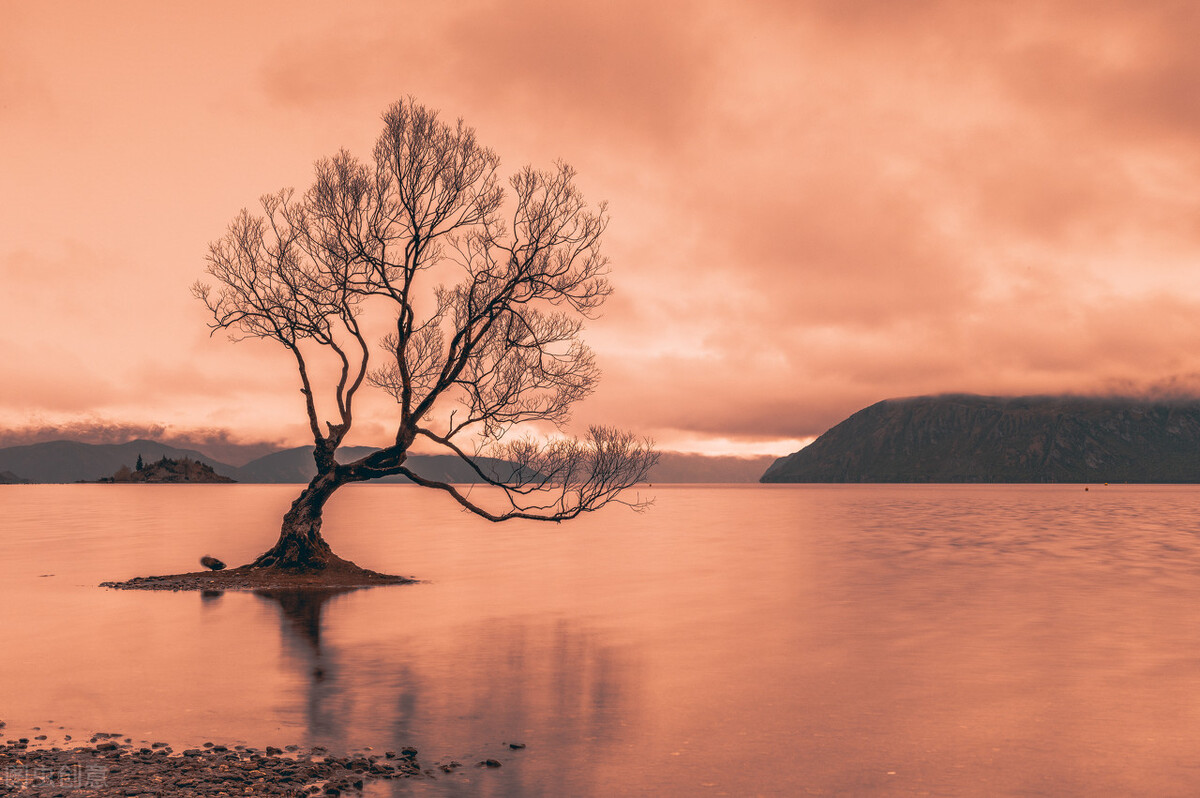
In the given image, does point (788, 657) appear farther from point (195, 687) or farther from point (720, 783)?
point (195, 687)

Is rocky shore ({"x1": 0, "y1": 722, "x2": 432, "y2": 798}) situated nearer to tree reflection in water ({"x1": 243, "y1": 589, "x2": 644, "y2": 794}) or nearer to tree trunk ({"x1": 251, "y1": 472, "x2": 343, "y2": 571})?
tree reflection in water ({"x1": 243, "y1": 589, "x2": 644, "y2": 794})

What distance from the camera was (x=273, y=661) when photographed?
2464 cm

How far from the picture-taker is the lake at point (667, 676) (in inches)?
606

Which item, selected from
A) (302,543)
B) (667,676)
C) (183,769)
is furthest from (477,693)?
(302,543)

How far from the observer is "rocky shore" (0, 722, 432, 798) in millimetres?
12734

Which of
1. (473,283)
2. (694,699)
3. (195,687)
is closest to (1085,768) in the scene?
(694,699)

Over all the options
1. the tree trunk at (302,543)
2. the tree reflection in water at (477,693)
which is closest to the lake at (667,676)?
the tree reflection in water at (477,693)

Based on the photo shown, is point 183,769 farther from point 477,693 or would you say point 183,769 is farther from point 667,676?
point 667,676

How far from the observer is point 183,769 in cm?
1379

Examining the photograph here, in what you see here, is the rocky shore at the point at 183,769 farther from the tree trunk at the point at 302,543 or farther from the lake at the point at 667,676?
the tree trunk at the point at 302,543

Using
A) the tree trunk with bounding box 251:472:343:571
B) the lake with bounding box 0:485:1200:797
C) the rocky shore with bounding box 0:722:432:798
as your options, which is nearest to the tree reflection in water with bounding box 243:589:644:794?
the lake with bounding box 0:485:1200:797

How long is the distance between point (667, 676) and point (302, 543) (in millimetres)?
25853

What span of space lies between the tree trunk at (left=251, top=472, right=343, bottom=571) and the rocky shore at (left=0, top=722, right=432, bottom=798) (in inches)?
1046

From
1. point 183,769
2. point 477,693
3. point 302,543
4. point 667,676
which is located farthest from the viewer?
point 302,543
